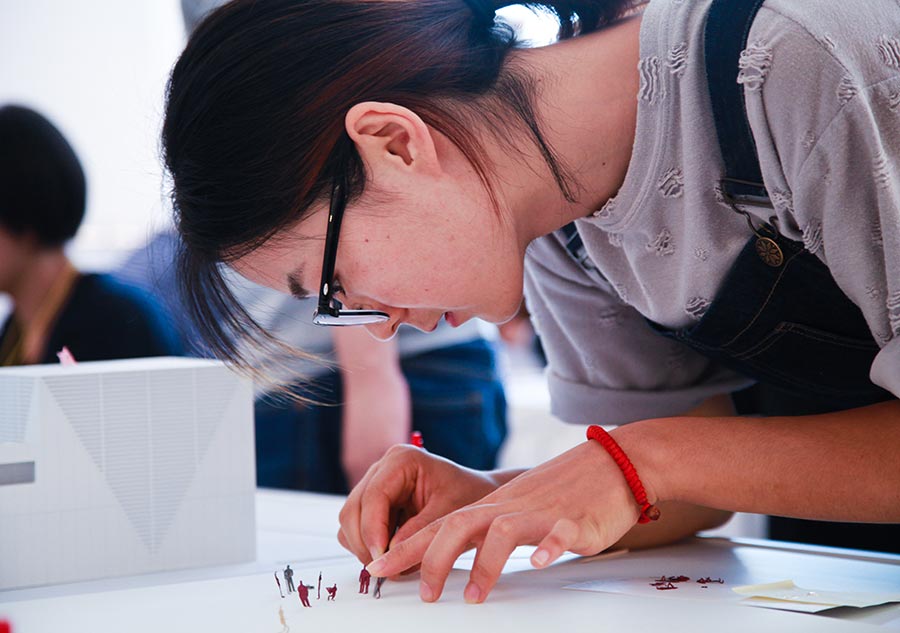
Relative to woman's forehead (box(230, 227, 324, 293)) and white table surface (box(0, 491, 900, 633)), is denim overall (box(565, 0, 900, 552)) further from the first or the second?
woman's forehead (box(230, 227, 324, 293))

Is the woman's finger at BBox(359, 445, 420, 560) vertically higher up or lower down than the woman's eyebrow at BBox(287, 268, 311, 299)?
lower down

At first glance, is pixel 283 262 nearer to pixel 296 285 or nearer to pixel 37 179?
pixel 296 285

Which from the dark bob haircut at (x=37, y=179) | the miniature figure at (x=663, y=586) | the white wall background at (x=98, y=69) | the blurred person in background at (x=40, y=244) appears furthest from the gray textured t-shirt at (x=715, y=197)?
the white wall background at (x=98, y=69)

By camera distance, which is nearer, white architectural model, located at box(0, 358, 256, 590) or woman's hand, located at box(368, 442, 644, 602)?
woman's hand, located at box(368, 442, 644, 602)

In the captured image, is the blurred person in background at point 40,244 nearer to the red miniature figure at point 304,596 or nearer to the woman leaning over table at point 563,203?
the woman leaning over table at point 563,203

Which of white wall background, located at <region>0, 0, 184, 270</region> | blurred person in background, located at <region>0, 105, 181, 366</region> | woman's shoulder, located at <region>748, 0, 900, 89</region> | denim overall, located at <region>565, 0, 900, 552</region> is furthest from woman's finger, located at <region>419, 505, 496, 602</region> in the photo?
white wall background, located at <region>0, 0, 184, 270</region>

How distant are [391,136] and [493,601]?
38 cm

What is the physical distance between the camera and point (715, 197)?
92 centimetres

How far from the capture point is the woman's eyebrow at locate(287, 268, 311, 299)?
0.94m

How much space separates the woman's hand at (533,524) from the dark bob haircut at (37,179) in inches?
53.7

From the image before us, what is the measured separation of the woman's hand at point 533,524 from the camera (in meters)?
0.82

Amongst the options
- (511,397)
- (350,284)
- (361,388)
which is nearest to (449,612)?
(350,284)

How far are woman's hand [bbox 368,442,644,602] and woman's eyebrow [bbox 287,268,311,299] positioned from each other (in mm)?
240

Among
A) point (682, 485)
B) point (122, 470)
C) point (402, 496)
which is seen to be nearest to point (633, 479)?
point (682, 485)
